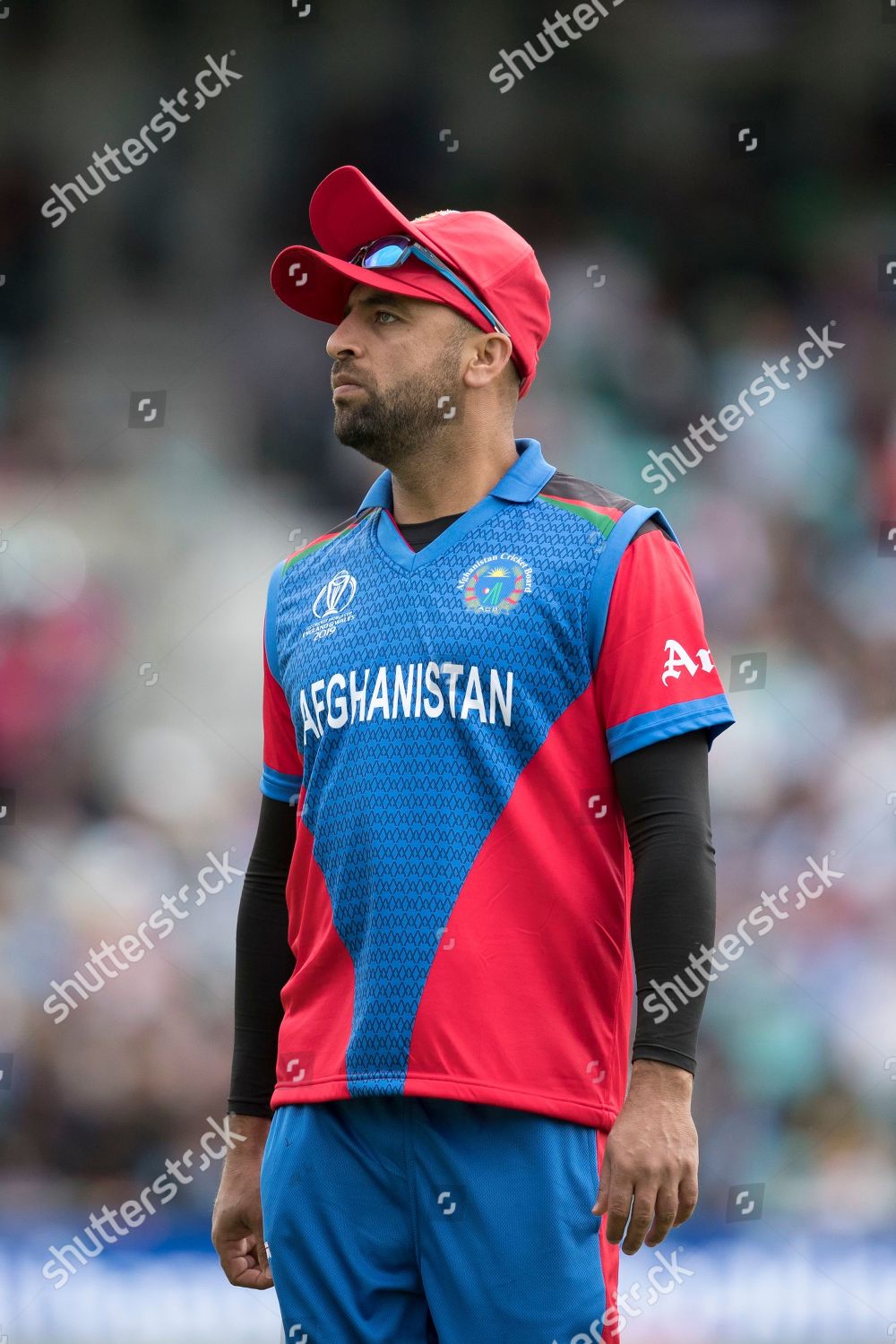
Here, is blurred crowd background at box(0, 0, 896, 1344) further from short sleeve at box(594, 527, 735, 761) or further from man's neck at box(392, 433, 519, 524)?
short sleeve at box(594, 527, 735, 761)

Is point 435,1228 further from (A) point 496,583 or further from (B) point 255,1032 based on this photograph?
(A) point 496,583

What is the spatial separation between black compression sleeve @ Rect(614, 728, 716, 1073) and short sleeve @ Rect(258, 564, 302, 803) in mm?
551

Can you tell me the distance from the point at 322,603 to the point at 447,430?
11.6 inches

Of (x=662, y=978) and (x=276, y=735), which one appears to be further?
(x=276, y=735)
